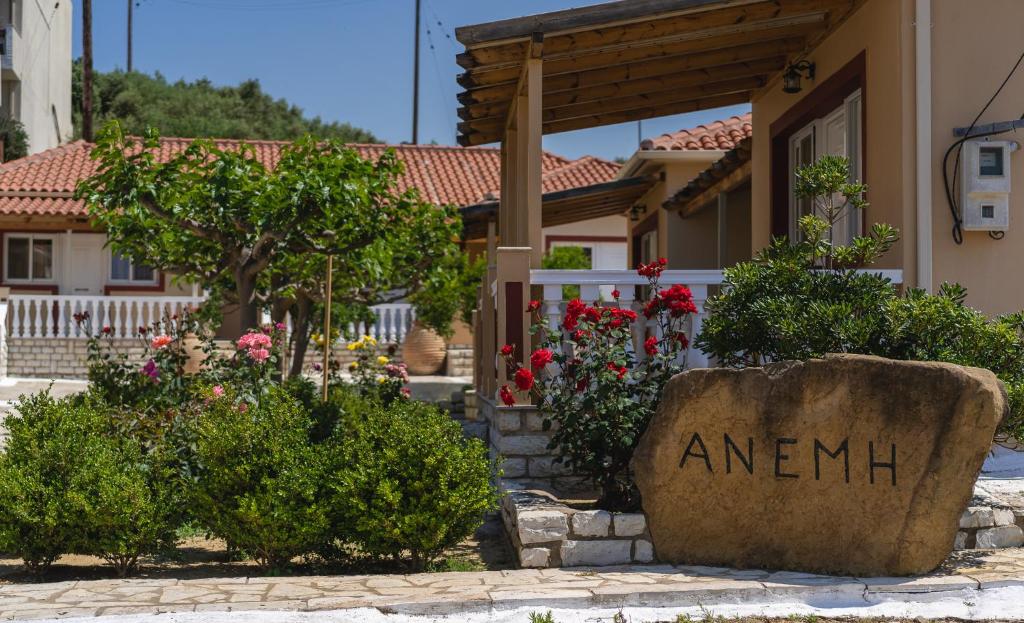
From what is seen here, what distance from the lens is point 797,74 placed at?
963 cm

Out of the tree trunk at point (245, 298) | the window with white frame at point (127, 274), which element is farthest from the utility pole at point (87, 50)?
the tree trunk at point (245, 298)

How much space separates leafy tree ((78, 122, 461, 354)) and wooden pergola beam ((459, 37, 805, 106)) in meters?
1.48

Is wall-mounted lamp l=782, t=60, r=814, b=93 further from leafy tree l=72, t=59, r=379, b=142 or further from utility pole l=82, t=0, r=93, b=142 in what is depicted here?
leafy tree l=72, t=59, r=379, b=142

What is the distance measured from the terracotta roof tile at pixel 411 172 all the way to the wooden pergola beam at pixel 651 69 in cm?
1214

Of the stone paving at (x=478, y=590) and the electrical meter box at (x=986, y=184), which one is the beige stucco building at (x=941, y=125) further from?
the stone paving at (x=478, y=590)

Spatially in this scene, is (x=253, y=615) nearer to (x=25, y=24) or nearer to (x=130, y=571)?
(x=130, y=571)

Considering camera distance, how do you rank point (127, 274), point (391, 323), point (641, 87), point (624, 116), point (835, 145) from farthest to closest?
point (127, 274), point (391, 323), point (624, 116), point (641, 87), point (835, 145)

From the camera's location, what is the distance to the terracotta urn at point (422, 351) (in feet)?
64.1

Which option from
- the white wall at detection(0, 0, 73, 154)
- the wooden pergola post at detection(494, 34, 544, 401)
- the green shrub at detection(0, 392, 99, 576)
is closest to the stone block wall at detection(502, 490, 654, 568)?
the wooden pergola post at detection(494, 34, 544, 401)

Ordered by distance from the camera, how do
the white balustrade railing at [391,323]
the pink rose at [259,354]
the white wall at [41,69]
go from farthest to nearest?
1. the white wall at [41,69]
2. the white balustrade railing at [391,323]
3. the pink rose at [259,354]

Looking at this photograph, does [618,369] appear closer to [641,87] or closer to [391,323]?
[641,87]

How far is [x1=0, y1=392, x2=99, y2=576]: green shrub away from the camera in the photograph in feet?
18.9

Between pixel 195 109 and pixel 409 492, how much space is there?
39833 millimetres

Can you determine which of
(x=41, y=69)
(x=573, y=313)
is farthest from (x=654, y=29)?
(x=41, y=69)
